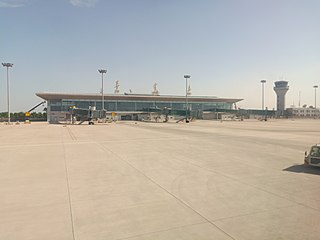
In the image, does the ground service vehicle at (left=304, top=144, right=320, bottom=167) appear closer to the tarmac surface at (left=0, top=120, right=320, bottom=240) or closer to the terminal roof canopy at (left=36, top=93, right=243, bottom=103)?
the tarmac surface at (left=0, top=120, right=320, bottom=240)

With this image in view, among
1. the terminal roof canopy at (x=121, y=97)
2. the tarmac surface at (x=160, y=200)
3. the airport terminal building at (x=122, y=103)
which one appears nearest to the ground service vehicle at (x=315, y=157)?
the tarmac surface at (x=160, y=200)

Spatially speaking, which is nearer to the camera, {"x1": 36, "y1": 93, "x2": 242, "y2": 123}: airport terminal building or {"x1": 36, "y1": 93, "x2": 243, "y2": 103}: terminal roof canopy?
{"x1": 36, "y1": 93, "x2": 243, "y2": 103}: terminal roof canopy

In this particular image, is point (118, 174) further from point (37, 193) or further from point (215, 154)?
point (215, 154)

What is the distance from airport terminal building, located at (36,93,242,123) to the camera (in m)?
118

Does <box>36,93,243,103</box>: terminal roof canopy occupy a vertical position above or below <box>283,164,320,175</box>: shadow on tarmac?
above

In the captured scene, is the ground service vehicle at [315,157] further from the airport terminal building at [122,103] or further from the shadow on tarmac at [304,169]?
the airport terminal building at [122,103]

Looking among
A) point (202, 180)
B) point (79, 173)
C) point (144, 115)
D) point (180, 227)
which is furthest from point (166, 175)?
point (144, 115)

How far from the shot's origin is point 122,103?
13250 centimetres

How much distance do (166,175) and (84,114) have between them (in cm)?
6575

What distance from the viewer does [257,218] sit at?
6.38 meters

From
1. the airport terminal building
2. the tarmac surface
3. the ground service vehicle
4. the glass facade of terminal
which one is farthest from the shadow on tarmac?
the glass facade of terminal

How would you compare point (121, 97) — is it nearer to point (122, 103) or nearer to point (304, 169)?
point (122, 103)

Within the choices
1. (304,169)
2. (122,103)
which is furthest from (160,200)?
(122,103)

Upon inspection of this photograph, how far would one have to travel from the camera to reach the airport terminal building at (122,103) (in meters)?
118
